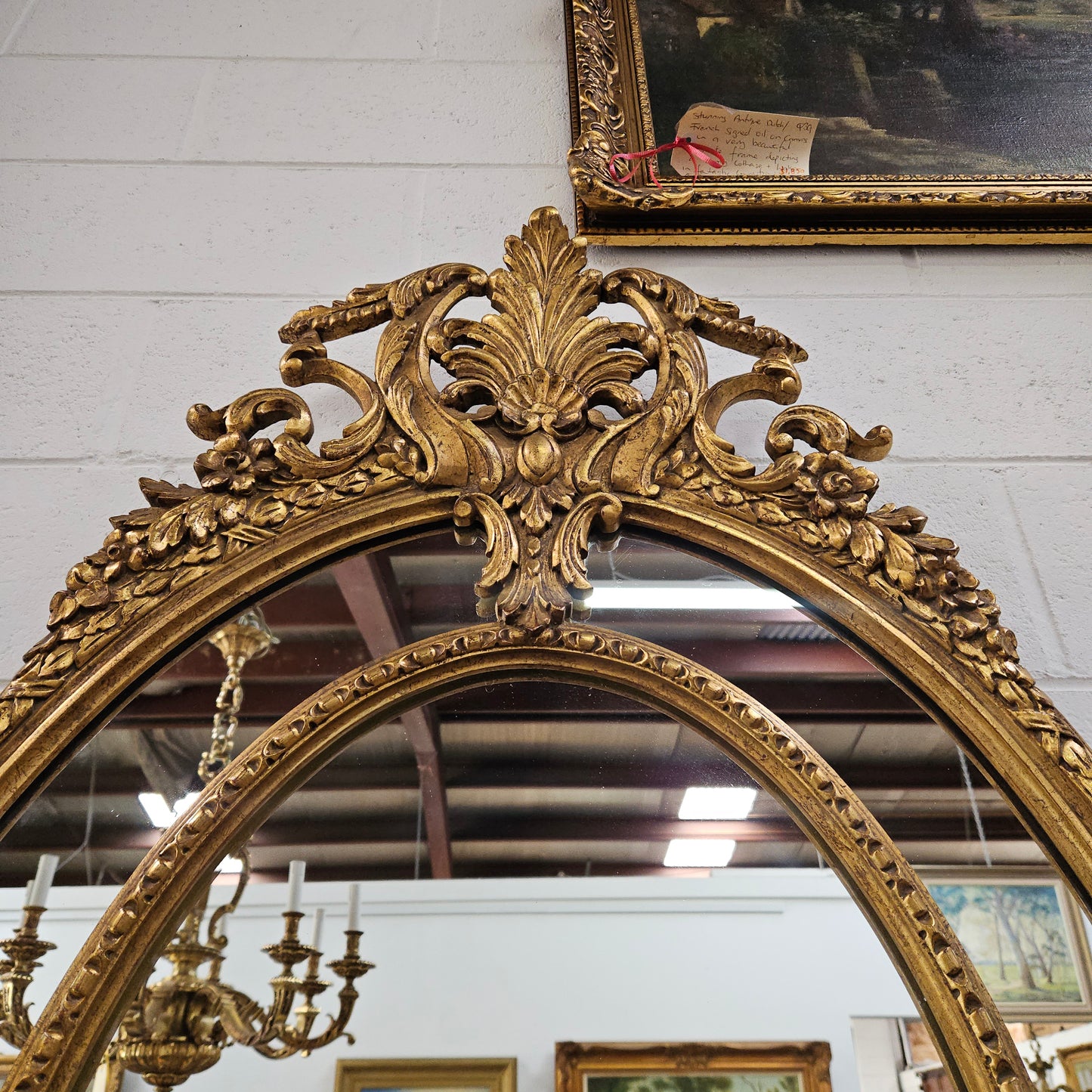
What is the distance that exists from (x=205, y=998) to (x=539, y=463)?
34 centimetres

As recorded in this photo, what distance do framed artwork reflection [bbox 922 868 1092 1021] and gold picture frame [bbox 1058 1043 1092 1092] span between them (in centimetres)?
2

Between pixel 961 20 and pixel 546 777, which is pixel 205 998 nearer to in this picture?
pixel 546 777

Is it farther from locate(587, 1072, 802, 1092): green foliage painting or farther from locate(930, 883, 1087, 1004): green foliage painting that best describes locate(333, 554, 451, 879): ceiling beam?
locate(930, 883, 1087, 1004): green foliage painting

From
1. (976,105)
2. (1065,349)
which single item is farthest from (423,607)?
(976,105)

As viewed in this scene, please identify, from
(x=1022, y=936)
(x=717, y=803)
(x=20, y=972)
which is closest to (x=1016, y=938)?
(x=1022, y=936)

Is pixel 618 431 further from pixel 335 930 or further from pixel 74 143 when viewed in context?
pixel 74 143

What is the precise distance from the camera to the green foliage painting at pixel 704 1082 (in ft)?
1.52

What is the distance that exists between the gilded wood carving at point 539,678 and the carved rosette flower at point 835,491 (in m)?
0.12

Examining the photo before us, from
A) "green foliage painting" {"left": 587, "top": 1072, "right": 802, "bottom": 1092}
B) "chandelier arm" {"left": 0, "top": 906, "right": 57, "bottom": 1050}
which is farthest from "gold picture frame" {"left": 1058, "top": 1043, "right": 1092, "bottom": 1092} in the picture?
"chandelier arm" {"left": 0, "top": 906, "right": 57, "bottom": 1050}

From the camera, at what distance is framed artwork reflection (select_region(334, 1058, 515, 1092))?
47 cm

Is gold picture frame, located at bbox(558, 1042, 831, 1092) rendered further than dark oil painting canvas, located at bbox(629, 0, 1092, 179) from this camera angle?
No

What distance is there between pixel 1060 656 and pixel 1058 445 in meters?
0.17

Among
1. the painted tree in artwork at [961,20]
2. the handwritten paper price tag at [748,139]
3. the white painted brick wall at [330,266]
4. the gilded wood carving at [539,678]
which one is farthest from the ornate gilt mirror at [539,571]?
the painted tree in artwork at [961,20]

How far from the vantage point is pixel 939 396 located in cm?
74
